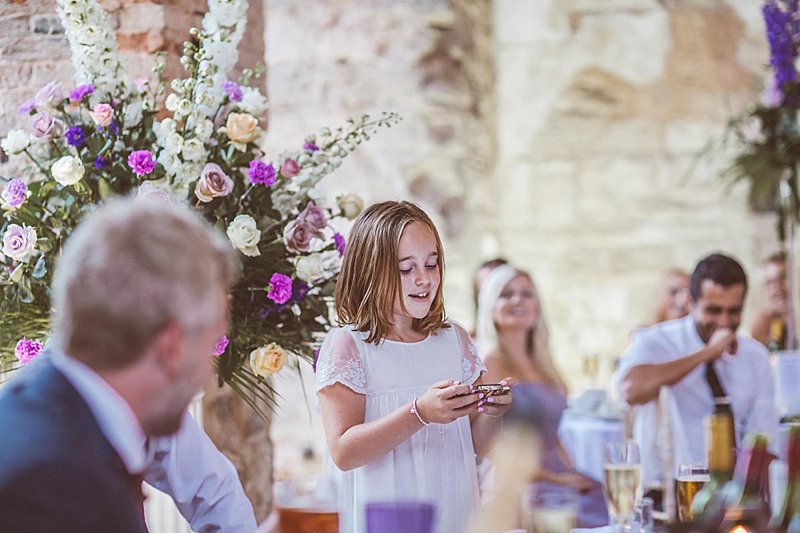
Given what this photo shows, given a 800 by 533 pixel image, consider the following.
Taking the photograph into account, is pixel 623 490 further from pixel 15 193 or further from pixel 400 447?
pixel 15 193

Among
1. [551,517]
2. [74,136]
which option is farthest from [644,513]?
[74,136]

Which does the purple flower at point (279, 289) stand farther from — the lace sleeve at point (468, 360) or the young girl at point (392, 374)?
the lace sleeve at point (468, 360)

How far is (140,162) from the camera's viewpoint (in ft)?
8.89

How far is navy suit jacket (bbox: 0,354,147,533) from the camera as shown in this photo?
139 cm

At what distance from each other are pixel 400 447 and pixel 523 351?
2.17 metres

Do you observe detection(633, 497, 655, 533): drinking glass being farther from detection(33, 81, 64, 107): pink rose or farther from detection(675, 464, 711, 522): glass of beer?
detection(33, 81, 64, 107): pink rose

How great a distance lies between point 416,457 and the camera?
2508mm

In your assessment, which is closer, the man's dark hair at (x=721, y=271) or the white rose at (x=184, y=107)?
the white rose at (x=184, y=107)

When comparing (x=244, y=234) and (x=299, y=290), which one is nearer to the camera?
(x=244, y=234)

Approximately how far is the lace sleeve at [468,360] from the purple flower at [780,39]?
317 centimetres

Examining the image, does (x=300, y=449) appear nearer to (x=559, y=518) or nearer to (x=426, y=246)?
(x=426, y=246)

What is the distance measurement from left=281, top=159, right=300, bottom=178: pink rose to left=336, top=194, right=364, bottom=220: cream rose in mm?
171

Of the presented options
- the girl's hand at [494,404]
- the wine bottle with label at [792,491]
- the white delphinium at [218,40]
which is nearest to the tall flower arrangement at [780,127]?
the white delphinium at [218,40]

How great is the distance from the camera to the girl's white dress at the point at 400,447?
248 centimetres
